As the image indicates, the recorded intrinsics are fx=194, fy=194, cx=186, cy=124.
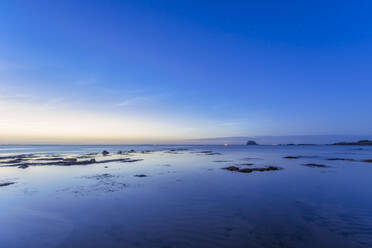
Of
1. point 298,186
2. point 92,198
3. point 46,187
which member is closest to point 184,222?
point 92,198

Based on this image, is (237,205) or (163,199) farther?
(163,199)

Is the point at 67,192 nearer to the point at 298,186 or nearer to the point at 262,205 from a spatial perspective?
the point at 262,205

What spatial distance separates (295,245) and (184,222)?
501 centimetres

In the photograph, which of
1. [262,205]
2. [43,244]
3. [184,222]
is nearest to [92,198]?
[43,244]

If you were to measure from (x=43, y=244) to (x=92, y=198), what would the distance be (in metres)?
6.80

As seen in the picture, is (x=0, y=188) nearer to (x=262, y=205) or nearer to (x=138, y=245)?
(x=138, y=245)

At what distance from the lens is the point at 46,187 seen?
1852 centimetres

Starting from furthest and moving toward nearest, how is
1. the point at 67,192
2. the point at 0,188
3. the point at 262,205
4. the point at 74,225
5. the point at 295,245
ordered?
the point at 0,188 → the point at 67,192 → the point at 262,205 → the point at 74,225 → the point at 295,245

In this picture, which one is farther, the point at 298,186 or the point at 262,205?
the point at 298,186

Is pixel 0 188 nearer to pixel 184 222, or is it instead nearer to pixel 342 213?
pixel 184 222

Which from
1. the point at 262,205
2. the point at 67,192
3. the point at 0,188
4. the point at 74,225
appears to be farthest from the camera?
the point at 0,188

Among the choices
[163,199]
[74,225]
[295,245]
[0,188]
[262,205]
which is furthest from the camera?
[0,188]

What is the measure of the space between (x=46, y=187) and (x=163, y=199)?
1231 centimetres

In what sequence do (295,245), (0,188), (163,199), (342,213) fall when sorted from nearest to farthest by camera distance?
(295,245) → (342,213) → (163,199) → (0,188)
